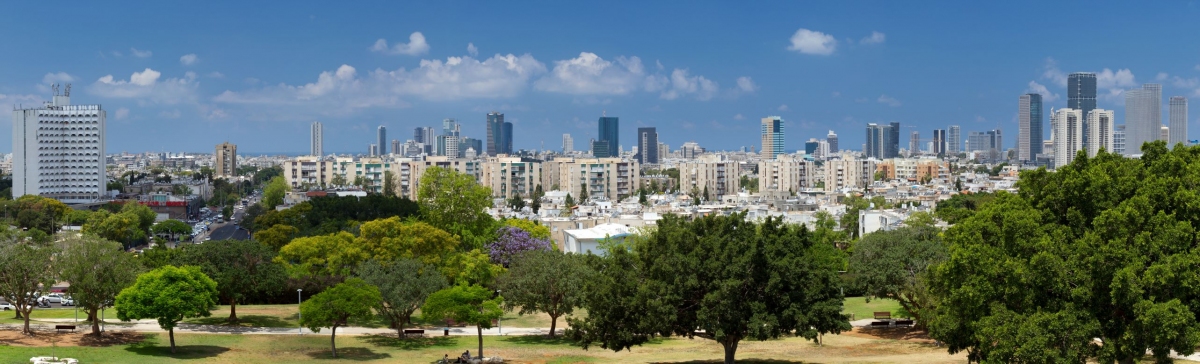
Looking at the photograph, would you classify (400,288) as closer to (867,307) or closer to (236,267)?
(236,267)

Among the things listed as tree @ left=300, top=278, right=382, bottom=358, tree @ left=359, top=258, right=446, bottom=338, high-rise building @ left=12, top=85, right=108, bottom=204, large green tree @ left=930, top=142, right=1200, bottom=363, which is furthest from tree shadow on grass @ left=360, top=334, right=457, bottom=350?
high-rise building @ left=12, top=85, right=108, bottom=204

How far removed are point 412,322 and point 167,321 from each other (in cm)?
1138

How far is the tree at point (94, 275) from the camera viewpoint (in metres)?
32.8

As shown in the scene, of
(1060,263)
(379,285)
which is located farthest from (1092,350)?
(379,285)

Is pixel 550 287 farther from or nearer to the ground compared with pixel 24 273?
nearer to the ground

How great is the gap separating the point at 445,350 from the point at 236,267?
1023cm

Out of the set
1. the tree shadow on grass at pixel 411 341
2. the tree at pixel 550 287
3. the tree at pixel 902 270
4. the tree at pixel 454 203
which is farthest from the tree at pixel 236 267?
the tree at pixel 902 270

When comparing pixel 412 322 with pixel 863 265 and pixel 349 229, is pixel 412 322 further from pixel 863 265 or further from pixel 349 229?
pixel 349 229

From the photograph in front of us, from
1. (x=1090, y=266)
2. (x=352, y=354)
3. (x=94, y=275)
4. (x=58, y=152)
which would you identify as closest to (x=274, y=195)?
(x=58, y=152)

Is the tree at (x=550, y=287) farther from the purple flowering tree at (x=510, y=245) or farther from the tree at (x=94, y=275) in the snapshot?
the purple flowering tree at (x=510, y=245)

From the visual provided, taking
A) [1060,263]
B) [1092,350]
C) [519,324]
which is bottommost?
[519,324]

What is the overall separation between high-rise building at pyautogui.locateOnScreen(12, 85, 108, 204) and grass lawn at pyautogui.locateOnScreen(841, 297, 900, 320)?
120 m

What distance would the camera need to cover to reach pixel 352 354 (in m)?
33.2

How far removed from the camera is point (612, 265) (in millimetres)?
27078
